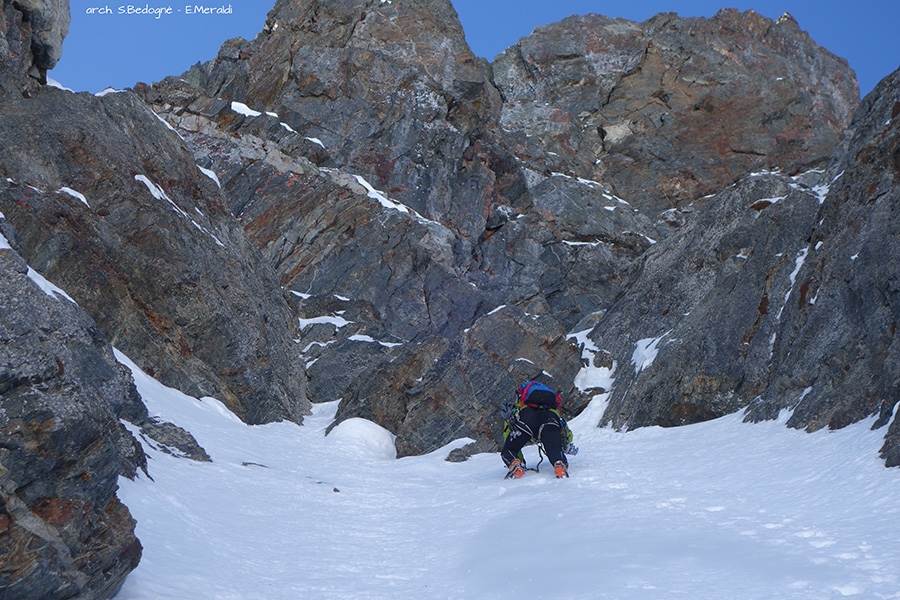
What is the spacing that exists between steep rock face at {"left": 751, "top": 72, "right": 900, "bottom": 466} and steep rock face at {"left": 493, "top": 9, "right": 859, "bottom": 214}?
45.8 m

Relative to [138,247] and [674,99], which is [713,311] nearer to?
[138,247]

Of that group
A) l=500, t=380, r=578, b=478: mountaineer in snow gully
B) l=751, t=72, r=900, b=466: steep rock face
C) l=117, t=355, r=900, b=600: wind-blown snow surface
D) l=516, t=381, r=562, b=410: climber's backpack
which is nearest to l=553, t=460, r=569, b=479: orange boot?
l=500, t=380, r=578, b=478: mountaineer in snow gully

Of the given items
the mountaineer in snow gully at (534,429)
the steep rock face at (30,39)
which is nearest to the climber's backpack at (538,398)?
the mountaineer in snow gully at (534,429)

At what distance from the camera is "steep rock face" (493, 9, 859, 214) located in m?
67.2

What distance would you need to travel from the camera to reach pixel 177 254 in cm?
2355

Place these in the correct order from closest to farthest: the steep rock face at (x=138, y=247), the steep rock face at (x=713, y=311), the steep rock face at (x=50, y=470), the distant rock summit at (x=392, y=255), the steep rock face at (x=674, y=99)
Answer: the steep rock face at (x=50, y=470) < the distant rock summit at (x=392, y=255) < the steep rock face at (x=713, y=311) < the steep rock face at (x=138, y=247) < the steep rock face at (x=674, y=99)

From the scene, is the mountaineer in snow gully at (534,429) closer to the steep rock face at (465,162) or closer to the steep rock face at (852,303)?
the steep rock face at (852,303)

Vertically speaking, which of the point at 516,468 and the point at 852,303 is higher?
the point at 852,303

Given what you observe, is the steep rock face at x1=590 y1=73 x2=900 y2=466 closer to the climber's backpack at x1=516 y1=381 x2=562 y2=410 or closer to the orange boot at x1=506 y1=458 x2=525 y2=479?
the climber's backpack at x1=516 y1=381 x2=562 y2=410

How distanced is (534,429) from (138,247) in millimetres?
14783

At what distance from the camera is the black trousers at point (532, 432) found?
12648mm

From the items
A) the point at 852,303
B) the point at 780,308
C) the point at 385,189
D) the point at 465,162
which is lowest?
the point at 852,303

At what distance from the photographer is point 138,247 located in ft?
75.8

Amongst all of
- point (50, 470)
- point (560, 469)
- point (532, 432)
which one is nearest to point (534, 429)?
point (532, 432)
